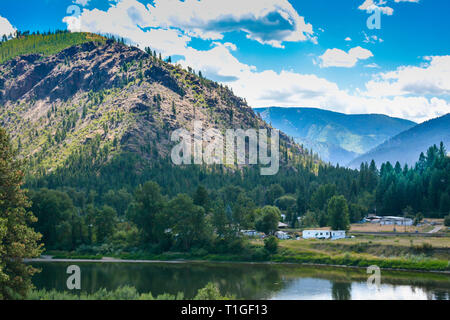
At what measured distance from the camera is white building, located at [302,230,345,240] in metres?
106

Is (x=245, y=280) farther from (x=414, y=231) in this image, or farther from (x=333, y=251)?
(x=414, y=231)

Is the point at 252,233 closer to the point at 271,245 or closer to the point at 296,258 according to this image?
the point at 271,245

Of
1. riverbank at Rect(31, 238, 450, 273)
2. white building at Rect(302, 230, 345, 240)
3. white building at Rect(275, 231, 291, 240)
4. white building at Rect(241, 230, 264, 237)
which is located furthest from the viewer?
white building at Rect(241, 230, 264, 237)

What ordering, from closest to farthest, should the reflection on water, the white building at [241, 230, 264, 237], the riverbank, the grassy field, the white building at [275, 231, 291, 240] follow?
the reflection on water
the riverbank
the grassy field
the white building at [275, 231, 291, 240]
the white building at [241, 230, 264, 237]

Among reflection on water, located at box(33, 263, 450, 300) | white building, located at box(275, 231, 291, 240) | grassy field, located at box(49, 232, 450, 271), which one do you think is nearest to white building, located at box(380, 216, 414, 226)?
grassy field, located at box(49, 232, 450, 271)

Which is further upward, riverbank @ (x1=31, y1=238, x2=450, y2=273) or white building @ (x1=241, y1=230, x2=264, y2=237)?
white building @ (x1=241, y1=230, x2=264, y2=237)

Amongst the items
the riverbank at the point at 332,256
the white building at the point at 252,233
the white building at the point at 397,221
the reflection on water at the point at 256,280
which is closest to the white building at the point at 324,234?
the riverbank at the point at 332,256

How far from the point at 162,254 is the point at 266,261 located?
954 inches

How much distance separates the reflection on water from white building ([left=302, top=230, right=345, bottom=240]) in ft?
69.6

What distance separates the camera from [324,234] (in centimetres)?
10744

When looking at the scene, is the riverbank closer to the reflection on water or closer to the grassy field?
the grassy field

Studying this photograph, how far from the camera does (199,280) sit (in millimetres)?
73500

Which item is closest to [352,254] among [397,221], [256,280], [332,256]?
[332,256]

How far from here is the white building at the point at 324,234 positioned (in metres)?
106
